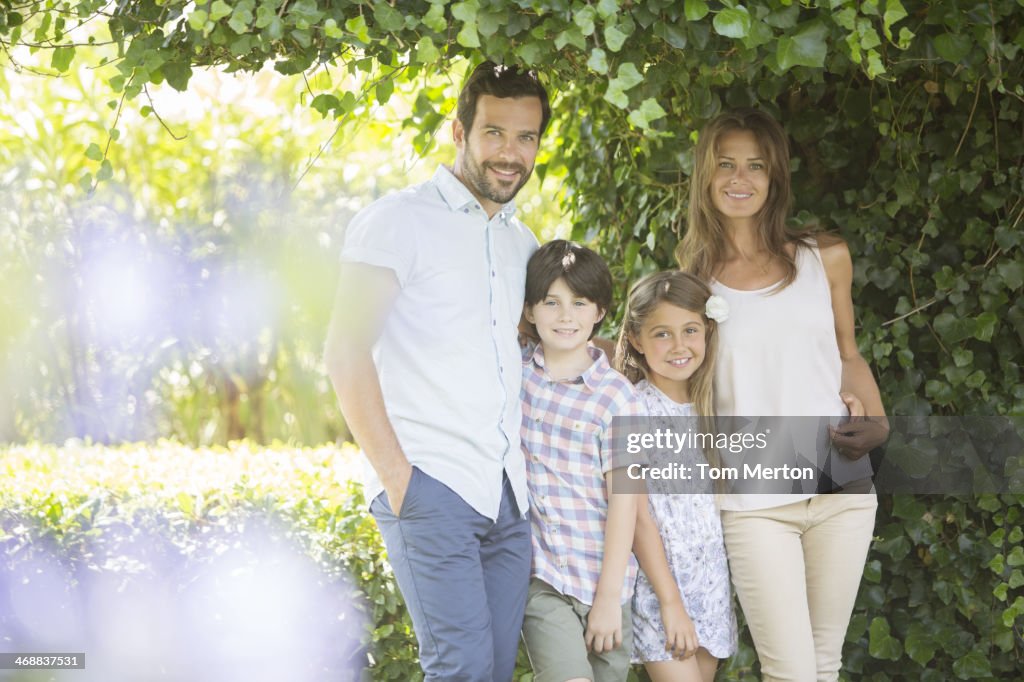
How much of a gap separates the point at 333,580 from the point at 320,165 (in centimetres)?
462

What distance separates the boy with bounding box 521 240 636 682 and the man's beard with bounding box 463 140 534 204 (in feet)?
0.67

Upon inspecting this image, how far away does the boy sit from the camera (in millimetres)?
2514

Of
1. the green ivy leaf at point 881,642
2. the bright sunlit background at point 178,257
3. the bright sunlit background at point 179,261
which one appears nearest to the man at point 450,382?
the green ivy leaf at point 881,642

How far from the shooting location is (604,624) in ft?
8.22

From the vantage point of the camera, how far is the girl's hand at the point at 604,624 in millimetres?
2506

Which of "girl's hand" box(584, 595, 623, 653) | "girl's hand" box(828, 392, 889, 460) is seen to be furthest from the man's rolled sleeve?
"girl's hand" box(828, 392, 889, 460)

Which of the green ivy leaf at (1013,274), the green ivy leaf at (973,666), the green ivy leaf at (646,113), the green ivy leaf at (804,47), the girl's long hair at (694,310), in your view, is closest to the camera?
the green ivy leaf at (646,113)

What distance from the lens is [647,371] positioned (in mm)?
A: 2783

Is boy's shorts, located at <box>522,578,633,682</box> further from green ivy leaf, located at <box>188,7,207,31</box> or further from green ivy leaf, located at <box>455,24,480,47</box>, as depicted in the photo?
green ivy leaf, located at <box>188,7,207,31</box>

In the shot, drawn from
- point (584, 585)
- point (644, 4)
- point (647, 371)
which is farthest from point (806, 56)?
point (584, 585)

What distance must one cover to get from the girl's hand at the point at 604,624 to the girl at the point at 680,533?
13 cm

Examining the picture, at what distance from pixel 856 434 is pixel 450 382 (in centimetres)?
108

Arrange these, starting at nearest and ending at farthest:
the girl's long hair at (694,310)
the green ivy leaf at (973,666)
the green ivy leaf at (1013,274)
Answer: the girl's long hair at (694,310)
the green ivy leaf at (1013,274)
the green ivy leaf at (973,666)

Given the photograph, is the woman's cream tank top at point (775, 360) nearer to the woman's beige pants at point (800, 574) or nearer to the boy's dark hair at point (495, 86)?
the woman's beige pants at point (800, 574)
